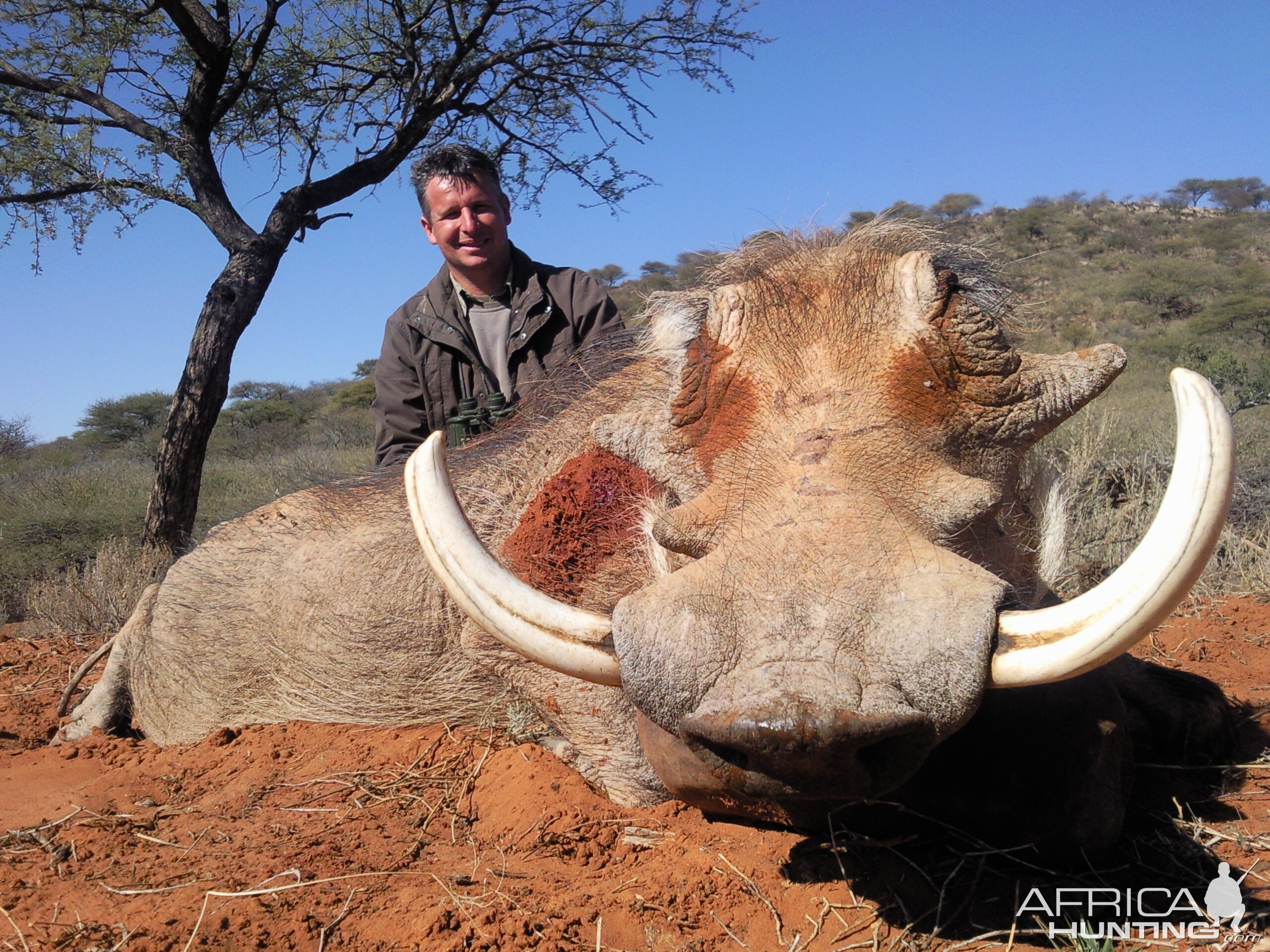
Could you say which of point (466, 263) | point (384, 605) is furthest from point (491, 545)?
point (466, 263)

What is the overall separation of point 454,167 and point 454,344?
0.92 metres

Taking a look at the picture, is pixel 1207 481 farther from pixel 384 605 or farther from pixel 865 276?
pixel 384 605

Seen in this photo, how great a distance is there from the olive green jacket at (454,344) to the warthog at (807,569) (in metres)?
1.15

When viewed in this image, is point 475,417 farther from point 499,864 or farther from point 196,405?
point 196,405

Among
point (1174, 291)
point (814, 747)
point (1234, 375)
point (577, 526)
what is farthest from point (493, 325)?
point (1174, 291)

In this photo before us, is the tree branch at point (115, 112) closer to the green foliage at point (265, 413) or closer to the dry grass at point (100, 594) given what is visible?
the dry grass at point (100, 594)

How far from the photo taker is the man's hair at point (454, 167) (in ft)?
14.7

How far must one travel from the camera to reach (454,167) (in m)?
4.53

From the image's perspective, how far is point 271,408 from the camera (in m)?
22.3

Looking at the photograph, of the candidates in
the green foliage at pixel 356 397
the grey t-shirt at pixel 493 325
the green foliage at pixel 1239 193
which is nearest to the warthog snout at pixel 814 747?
the grey t-shirt at pixel 493 325

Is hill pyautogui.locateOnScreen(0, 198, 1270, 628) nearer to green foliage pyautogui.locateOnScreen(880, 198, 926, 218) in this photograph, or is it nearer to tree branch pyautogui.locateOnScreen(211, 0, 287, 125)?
green foliage pyautogui.locateOnScreen(880, 198, 926, 218)

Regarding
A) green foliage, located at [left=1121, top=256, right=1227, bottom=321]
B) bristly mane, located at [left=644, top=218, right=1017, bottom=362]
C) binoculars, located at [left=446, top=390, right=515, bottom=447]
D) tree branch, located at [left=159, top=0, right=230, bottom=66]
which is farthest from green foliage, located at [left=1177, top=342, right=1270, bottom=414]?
tree branch, located at [left=159, top=0, right=230, bottom=66]

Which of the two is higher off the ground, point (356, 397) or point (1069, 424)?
point (356, 397)

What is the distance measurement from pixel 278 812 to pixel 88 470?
43.8 ft
